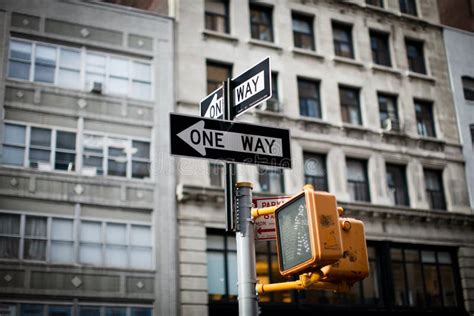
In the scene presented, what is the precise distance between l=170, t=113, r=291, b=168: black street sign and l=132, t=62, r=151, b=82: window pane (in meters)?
19.2

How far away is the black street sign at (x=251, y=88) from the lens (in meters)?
6.80

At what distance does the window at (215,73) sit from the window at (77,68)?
2616mm

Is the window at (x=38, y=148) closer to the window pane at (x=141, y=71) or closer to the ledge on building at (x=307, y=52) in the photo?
the window pane at (x=141, y=71)

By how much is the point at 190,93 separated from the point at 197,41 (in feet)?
7.96

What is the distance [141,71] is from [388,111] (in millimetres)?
12316

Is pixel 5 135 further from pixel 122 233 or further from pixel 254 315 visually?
pixel 254 315

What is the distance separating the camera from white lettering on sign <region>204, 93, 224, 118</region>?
7.25 m

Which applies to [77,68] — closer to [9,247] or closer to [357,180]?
[9,247]

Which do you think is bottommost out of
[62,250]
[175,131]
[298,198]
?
[298,198]

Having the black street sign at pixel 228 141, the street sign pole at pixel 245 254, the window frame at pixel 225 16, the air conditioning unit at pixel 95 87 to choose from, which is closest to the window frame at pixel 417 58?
the window frame at pixel 225 16

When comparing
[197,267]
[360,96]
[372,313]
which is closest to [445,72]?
[360,96]

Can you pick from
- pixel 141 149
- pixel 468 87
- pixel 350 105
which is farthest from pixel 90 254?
pixel 468 87

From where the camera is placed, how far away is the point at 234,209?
644 cm

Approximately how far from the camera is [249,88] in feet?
22.8
